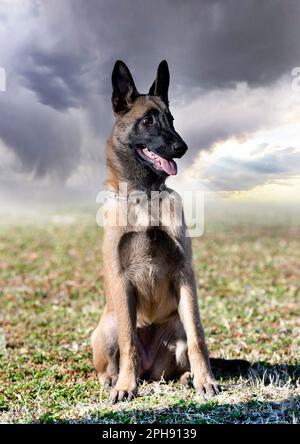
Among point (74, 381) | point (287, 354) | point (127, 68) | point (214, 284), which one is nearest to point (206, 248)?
point (214, 284)

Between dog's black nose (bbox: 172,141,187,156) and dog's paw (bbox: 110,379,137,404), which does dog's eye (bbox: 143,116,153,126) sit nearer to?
dog's black nose (bbox: 172,141,187,156)

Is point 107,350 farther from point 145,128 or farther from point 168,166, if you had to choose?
point 145,128

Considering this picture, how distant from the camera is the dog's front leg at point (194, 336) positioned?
16.1ft

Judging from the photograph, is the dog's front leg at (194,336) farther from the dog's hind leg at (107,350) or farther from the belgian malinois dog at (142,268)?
the dog's hind leg at (107,350)

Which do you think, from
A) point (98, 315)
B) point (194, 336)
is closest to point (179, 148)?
point (194, 336)

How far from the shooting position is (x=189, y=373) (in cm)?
538

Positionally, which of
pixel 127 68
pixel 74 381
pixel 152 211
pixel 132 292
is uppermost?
pixel 127 68

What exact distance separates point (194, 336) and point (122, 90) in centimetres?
206

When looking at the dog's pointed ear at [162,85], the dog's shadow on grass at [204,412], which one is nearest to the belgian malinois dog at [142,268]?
the dog's pointed ear at [162,85]

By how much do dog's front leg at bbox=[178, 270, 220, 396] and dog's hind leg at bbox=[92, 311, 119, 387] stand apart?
633 millimetres

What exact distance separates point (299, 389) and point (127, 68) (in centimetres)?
298

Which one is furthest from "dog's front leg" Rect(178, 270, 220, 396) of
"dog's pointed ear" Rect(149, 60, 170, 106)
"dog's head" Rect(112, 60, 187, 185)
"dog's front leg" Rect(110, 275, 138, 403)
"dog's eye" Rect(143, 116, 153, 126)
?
"dog's pointed ear" Rect(149, 60, 170, 106)

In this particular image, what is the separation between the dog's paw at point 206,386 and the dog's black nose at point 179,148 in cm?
183
